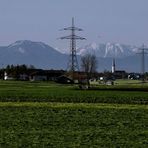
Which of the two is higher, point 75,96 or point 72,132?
point 75,96

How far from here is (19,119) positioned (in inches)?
1216

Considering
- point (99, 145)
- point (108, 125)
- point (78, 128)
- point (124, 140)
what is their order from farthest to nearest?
point (108, 125), point (78, 128), point (124, 140), point (99, 145)

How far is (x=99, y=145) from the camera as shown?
20188 mm

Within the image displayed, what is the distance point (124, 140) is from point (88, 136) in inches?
70.1

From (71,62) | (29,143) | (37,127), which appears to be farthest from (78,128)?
(71,62)

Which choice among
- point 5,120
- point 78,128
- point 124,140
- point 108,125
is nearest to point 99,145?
point 124,140

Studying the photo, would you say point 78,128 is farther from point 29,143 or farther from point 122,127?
point 29,143

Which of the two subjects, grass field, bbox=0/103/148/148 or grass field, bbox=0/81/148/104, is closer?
grass field, bbox=0/103/148/148

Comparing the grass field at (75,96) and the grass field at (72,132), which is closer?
the grass field at (72,132)

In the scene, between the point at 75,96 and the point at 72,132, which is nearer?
the point at 72,132

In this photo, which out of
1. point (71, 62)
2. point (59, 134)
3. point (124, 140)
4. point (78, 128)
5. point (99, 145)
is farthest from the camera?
point (71, 62)

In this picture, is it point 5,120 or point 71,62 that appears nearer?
point 5,120

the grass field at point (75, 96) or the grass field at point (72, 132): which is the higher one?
the grass field at point (75, 96)

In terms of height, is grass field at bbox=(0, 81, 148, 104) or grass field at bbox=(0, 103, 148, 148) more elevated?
grass field at bbox=(0, 81, 148, 104)
